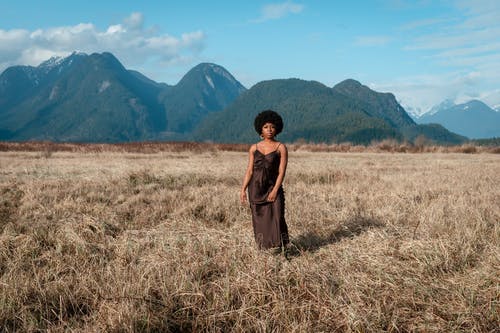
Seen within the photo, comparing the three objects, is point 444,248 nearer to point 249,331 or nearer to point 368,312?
point 368,312

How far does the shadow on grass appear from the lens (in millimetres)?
5439

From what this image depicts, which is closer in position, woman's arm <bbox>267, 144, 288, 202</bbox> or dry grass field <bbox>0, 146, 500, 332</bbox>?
dry grass field <bbox>0, 146, 500, 332</bbox>

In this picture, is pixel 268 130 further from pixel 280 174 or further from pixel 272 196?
pixel 272 196

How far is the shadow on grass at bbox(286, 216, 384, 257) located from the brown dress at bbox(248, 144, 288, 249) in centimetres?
28

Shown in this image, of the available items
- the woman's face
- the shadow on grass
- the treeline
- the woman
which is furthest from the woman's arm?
the treeline

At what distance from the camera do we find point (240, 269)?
4.25 m

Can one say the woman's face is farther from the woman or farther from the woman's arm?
the woman's arm

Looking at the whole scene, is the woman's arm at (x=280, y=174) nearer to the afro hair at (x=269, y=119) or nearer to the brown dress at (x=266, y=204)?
the brown dress at (x=266, y=204)

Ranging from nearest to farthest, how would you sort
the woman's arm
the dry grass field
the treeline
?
1. the dry grass field
2. the woman's arm
3. the treeline

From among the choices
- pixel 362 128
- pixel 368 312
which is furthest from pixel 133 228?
pixel 362 128

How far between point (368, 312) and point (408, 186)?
8416 millimetres

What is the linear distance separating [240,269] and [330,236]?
2.36 metres

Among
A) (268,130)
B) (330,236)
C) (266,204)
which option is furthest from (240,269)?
(330,236)

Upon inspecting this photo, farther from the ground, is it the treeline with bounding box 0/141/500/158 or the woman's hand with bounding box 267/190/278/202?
the treeline with bounding box 0/141/500/158
